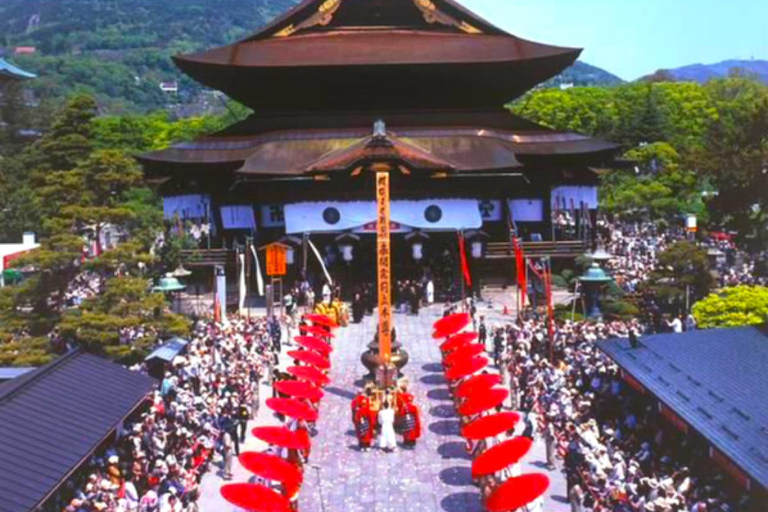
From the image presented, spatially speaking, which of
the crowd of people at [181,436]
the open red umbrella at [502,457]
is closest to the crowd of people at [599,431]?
the open red umbrella at [502,457]

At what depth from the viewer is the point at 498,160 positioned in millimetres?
49406

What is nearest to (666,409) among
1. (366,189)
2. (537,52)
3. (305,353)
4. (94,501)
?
(305,353)

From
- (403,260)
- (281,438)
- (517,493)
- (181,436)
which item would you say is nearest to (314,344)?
(181,436)

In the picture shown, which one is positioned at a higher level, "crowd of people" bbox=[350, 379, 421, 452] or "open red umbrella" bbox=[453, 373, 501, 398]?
"open red umbrella" bbox=[453, 373, 501, 398]

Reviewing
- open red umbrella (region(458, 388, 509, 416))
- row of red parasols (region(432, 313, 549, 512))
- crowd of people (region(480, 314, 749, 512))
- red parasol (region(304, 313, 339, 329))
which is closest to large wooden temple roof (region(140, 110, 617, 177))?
red parasol (region(304, 313, 339, 329))

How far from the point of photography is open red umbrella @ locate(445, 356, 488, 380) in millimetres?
27938

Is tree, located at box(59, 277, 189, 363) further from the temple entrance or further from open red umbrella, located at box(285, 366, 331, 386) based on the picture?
the temple entrance

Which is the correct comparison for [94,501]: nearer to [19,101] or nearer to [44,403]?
[44,403]

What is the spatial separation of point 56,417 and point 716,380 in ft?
56.1

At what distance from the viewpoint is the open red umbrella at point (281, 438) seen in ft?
73.0

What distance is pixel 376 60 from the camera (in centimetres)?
5344

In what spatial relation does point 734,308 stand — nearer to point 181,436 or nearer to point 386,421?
point 386,421

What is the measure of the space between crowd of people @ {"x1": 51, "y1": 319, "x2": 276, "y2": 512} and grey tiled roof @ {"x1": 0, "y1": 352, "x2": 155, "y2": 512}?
2.95 ft

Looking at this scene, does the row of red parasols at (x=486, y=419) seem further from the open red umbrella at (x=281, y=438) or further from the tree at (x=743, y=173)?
the tree at (x=743, y=173)
